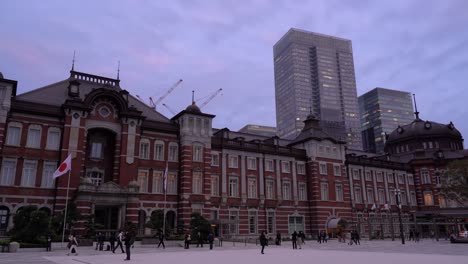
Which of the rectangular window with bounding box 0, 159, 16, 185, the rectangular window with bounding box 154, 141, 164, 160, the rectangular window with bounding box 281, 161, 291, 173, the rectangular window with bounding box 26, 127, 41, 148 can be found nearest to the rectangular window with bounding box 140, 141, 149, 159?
the rectangular window with bounding box 154, 141, 164, 160

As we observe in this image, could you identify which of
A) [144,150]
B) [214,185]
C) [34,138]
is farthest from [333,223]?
[34,138]

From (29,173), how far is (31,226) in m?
9.86

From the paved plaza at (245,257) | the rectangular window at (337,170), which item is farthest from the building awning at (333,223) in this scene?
the paved plaza at (245,257)

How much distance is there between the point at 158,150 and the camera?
151 ft

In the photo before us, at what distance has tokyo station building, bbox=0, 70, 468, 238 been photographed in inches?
1500

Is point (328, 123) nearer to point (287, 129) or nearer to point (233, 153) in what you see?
point (287, 129)

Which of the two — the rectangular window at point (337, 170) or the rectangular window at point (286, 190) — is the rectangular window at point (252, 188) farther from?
the rectangular window at point (337, 170)

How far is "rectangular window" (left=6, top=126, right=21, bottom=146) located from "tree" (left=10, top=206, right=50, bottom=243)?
33.3ft

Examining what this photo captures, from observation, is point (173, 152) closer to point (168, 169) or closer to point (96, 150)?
point (168, 169)

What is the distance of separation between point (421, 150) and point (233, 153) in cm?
4131

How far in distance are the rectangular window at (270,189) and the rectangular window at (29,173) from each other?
29233 mm

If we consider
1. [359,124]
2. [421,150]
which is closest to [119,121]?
[421,150]

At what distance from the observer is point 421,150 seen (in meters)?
72.8

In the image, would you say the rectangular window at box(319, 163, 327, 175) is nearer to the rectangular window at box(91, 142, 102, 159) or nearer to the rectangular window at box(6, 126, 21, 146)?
the rectangular window at box(91, 142, 102, 159)
